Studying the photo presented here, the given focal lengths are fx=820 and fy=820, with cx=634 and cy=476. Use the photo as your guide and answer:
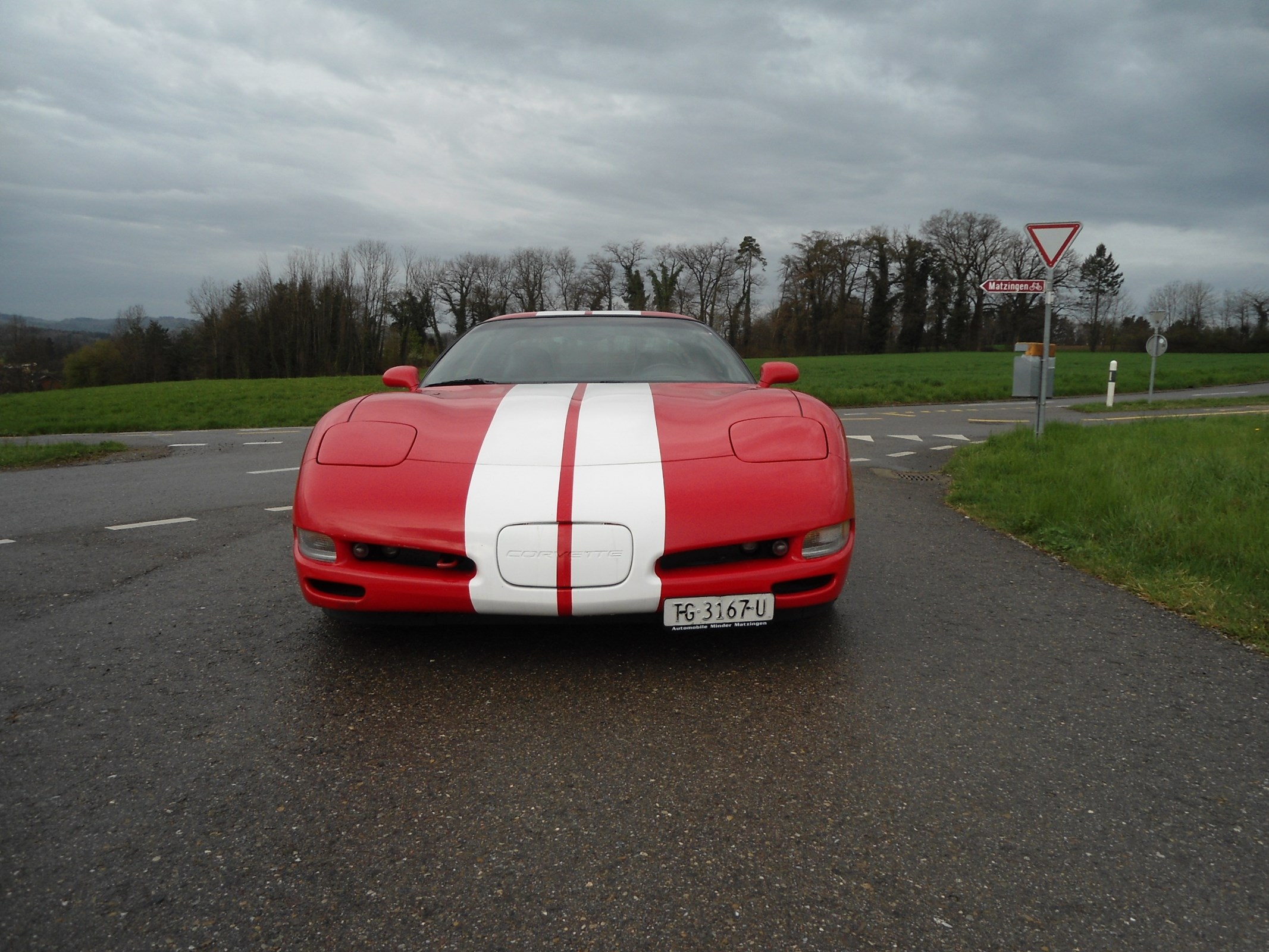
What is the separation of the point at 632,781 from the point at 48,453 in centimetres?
1046

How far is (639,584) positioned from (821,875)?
3.34ft

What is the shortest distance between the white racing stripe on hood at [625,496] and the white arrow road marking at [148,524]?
3.74 m

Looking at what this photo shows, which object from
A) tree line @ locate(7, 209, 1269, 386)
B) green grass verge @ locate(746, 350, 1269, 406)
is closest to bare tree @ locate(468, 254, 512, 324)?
tree line @ locate(7, 209, 1269, 386)

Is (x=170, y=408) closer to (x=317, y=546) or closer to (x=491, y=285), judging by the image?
(x=317, y=546)

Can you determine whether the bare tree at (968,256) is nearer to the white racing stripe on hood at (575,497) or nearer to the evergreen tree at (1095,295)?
the evergreen tree at (1095,295)

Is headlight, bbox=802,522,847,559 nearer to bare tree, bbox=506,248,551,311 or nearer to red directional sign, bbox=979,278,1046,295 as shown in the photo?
red directional sign, bbox=979,278,1046,295

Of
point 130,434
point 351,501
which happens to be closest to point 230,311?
point 130,434

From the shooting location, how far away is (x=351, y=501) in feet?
8.59

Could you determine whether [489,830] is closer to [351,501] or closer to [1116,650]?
[351,501]

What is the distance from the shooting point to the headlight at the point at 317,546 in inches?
103

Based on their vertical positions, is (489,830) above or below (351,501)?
below

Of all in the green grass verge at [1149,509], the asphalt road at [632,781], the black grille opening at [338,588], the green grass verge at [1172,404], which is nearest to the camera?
the asphalt road at [632,781]

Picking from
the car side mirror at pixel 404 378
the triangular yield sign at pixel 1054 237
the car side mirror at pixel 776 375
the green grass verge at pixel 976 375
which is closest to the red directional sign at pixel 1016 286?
the triangular yield sign at pixel 1054 237

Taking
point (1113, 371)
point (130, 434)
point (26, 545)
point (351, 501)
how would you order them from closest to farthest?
point (351, 501), point (26, 545), point (130, 434), point (1113, 371)
